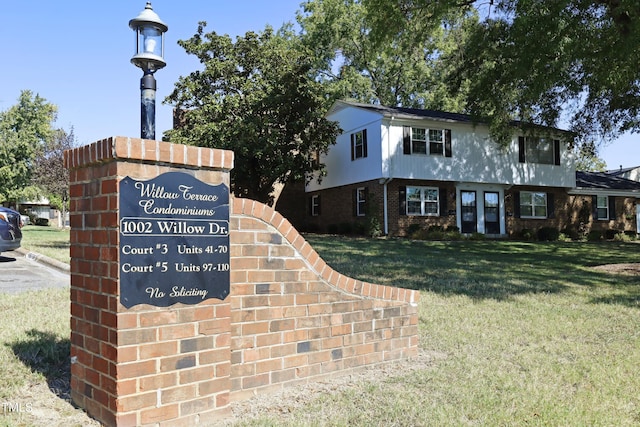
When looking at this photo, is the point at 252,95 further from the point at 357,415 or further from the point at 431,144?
the point at 357,415

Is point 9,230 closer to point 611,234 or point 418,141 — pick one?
point 418,141

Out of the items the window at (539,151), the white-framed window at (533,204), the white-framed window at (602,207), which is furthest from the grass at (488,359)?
the white-framed window at (602,207)

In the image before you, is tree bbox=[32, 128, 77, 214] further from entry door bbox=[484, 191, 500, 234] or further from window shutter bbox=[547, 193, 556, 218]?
window shutter bbox=[547, 193, 556, 218]

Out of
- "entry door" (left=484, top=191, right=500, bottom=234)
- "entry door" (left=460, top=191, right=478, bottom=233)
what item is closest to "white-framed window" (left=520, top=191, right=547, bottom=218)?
"entry door" (left=484, top=191, right=500, bottom=234)

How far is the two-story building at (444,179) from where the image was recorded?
23.2 m

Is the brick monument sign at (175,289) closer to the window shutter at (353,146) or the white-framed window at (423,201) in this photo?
the white-framed window at (423,201)

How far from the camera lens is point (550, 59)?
526 inches

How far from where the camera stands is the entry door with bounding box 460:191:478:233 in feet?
82.4

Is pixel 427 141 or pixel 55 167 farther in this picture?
pixel 55 167

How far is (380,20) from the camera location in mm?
16062

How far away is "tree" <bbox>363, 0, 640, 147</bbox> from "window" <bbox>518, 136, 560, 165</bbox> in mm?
6909

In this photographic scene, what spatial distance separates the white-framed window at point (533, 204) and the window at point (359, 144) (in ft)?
30.5

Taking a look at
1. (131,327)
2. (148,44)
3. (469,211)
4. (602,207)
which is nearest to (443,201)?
(469,211)

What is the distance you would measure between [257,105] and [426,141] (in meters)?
8.27
